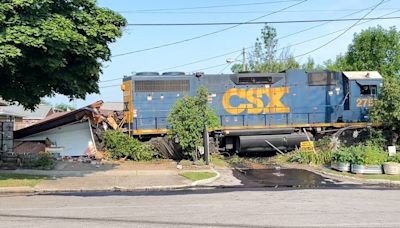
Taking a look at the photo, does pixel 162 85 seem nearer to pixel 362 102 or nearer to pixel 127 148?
pixel 127 148

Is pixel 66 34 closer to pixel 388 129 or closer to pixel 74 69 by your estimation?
pixel 74 69

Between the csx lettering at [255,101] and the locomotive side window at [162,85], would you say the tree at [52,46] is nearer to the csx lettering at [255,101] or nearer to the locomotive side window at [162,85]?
the locomotive side window at [162,85]

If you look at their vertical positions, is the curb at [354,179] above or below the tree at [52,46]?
below

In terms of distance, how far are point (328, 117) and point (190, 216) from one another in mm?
18525

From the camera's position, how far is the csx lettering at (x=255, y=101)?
2517 cm

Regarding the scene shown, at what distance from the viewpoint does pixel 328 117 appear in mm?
25875

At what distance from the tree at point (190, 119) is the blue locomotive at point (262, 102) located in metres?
1.96

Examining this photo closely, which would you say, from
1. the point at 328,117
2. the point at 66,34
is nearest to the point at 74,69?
the point at 66,34

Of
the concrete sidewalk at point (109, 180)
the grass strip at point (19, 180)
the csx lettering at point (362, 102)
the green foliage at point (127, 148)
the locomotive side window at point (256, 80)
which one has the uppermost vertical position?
the locomotive side window at point (256, 80)

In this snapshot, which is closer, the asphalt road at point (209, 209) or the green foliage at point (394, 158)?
the asphalt road at point (209, 209)

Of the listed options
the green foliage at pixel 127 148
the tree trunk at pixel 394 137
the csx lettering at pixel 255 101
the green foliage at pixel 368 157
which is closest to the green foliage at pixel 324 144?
the csx lettering at pixel 255 101

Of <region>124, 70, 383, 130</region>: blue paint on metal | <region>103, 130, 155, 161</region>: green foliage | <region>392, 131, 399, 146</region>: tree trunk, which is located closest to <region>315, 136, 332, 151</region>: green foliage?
<region>124, 70, 383, 130</region>: blue paint on metal

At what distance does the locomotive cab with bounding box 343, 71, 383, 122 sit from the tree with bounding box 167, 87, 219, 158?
28.4 feet

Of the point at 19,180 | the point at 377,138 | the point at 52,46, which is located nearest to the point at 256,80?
the point at 377,138
